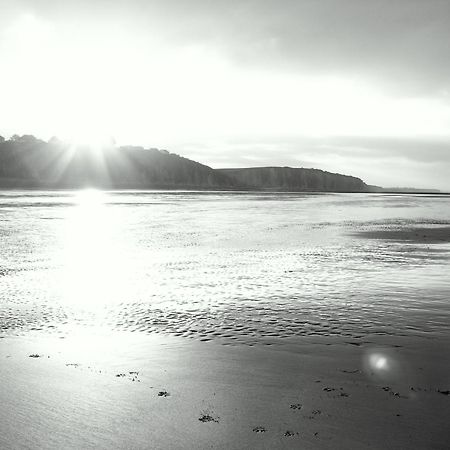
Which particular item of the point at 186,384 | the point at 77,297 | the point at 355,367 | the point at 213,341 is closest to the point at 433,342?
the point at 355,367

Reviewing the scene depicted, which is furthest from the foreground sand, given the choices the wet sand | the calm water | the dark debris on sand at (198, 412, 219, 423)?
the wet sand

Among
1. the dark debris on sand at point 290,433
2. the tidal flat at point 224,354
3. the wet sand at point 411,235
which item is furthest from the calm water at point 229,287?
the dark debris on sand at point 290,433

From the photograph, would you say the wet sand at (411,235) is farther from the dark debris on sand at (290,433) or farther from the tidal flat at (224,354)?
the dark debris on sand at (290,433)

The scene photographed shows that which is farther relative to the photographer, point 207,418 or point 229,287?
point 229,287

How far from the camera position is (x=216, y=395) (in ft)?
24.2

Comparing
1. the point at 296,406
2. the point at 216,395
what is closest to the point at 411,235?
the point at 296,406

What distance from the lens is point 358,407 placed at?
6.89 meters

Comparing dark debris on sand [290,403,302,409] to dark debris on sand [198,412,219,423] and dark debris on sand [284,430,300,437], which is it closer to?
dark debris on sand [284,430,300,437]

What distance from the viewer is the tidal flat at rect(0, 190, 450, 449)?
20.6 feet

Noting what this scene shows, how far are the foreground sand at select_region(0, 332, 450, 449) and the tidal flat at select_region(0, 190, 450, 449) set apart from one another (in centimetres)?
3

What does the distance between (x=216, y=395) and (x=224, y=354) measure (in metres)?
1.94

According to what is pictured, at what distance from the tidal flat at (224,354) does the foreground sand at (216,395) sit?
0.09ft

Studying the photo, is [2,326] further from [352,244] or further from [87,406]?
[352,244]

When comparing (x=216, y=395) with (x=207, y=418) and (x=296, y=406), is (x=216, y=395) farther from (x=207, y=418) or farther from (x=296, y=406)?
(x=296, y=406)
